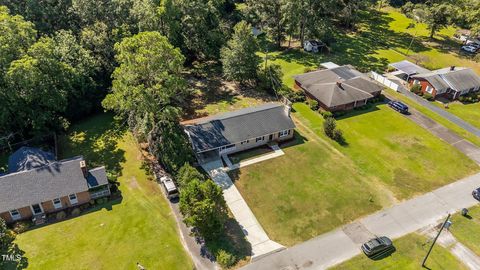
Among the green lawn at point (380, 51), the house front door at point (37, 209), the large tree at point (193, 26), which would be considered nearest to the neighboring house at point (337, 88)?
the green lawn at point (380, 51)

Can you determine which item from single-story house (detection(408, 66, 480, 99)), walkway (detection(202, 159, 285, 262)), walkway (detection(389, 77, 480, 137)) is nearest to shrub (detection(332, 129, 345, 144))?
walkway (detection(202, 159, 285, 262))

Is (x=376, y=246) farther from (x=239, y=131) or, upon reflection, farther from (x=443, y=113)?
(x=443, y=113)

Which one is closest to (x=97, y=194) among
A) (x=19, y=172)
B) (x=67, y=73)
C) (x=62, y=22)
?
(x=19, y=172)

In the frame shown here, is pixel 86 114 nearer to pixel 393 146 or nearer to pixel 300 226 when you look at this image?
pixel 300 226

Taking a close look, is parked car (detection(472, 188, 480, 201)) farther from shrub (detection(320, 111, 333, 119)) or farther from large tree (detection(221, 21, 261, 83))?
large tree (detection(221, 21, 261, 83))

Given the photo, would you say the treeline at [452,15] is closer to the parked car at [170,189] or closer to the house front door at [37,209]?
the parked car at [170,189]

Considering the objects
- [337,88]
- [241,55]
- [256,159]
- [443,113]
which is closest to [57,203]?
[256,159]
